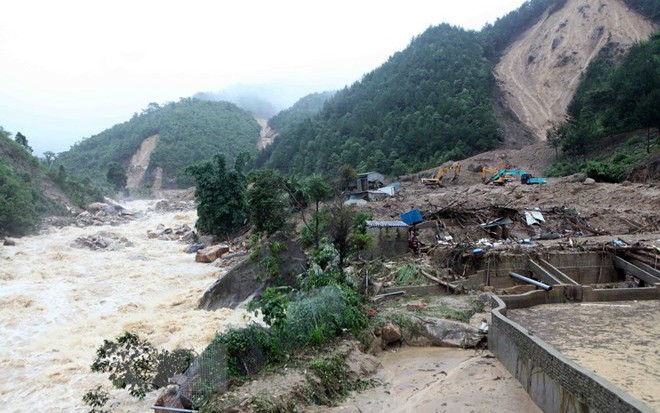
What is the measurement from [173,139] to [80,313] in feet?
240

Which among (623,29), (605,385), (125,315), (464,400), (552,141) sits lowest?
(125,315)

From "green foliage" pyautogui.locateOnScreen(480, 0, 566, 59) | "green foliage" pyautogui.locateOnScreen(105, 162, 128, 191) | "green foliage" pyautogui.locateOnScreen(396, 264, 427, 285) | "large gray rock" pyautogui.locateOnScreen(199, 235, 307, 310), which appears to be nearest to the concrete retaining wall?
"green foliage" pyautogui.locateOnScreen(396, 264, 427, 285)

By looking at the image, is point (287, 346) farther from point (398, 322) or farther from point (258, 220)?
point (258, 220)

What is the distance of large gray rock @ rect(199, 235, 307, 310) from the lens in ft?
43.9

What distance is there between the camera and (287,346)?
7.16 metres

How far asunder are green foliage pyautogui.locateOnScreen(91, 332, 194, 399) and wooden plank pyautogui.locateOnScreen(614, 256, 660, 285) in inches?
431

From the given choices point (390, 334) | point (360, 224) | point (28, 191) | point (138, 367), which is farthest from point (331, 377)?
point (28, 191)

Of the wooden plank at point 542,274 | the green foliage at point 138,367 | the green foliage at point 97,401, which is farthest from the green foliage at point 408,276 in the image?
the green foliage at point 97,401

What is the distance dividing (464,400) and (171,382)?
4793 millimetres

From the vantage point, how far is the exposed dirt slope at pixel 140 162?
7275 cm

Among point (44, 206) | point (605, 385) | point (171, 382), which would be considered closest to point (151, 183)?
point (44, 206)

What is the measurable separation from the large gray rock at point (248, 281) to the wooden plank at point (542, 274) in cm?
671

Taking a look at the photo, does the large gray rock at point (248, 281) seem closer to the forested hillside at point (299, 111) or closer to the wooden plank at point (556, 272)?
the wooden plank at point (556, 272)

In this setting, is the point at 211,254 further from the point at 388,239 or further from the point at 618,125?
the point at 618,125
